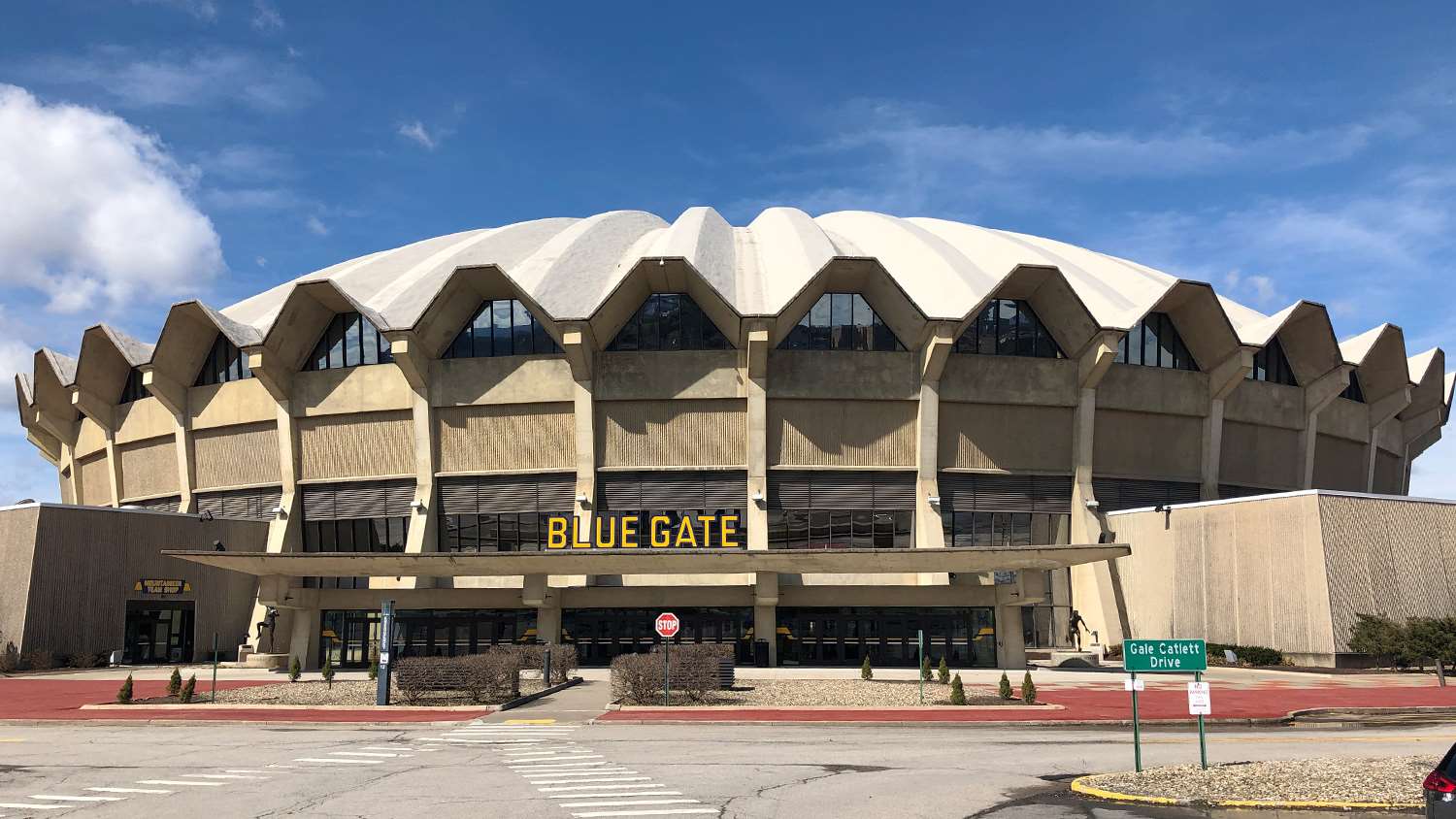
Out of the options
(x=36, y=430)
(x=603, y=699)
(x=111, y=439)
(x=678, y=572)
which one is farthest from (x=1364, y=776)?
(x=36, y=430)

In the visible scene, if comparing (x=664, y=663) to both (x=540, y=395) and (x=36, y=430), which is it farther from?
(x=36, y=430)

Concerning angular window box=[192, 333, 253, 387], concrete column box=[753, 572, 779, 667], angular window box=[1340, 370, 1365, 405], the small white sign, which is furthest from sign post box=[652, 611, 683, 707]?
angular window box=[1340, 370, 1365, 405]

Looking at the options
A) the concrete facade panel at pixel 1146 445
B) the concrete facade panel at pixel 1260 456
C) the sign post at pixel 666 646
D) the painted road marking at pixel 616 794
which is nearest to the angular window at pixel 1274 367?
the concrete facade panel at pixel 1260 456

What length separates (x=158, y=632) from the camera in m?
49.2

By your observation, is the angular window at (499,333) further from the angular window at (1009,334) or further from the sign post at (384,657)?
the sign post at (384,657)

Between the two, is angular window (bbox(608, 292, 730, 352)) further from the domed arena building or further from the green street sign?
the green street sign

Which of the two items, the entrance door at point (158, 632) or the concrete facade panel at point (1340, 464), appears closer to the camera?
the entrance door at point (158, 632)

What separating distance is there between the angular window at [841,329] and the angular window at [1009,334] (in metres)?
3.61

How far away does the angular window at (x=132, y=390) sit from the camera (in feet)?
184

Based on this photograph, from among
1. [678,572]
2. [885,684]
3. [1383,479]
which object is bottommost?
[885,684]

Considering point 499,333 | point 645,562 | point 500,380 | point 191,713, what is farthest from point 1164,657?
point 499,333

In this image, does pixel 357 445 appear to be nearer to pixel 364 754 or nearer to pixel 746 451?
pixel 746 451

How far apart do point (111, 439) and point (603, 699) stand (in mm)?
39614

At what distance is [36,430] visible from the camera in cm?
6506
